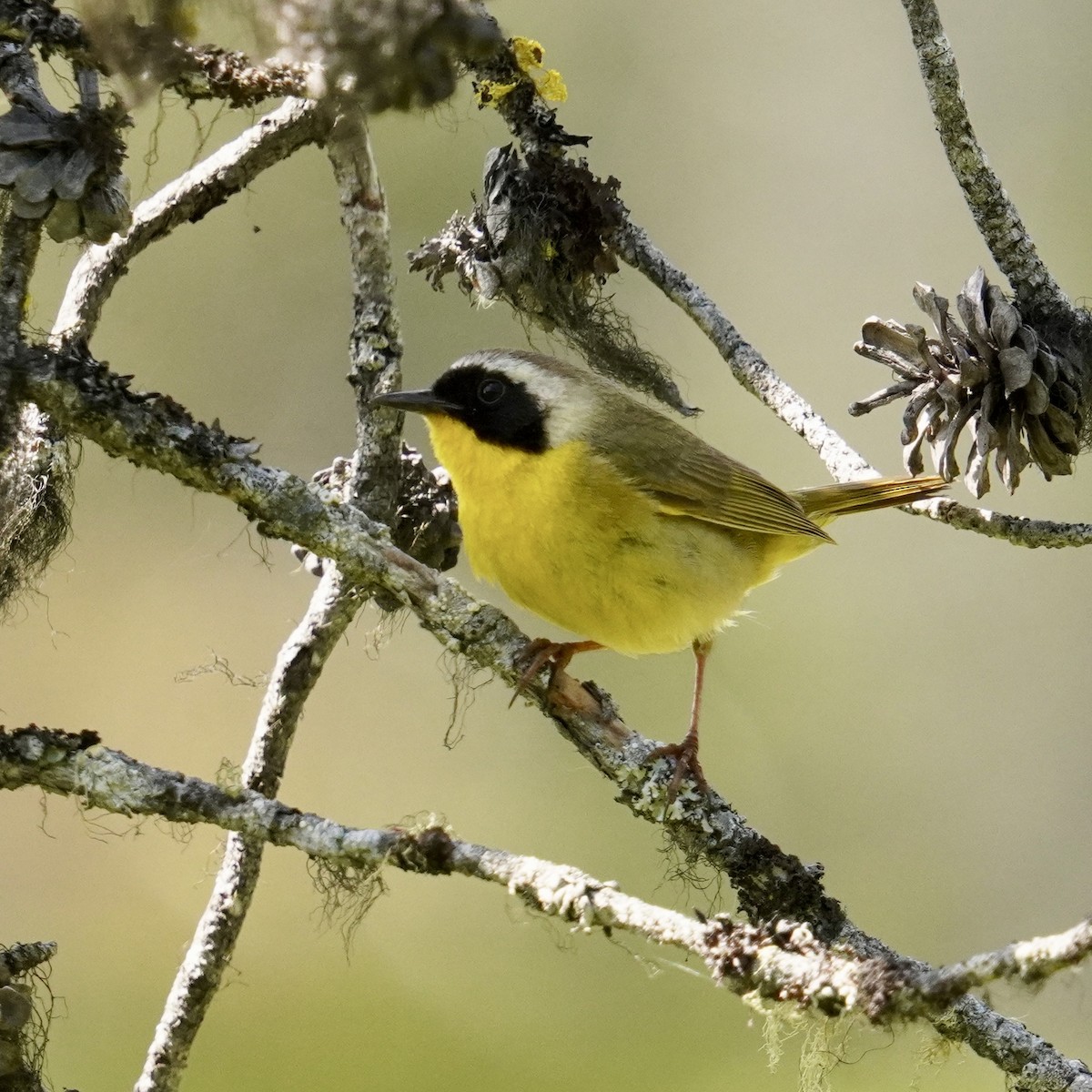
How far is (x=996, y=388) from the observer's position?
6.57 ft

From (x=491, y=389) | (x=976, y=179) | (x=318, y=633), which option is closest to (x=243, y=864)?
(x=318, y=633)

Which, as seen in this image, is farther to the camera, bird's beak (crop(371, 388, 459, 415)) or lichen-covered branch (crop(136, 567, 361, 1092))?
bird's beak (crop(371, 388, 459, 415))

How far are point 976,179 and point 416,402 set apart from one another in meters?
0.92

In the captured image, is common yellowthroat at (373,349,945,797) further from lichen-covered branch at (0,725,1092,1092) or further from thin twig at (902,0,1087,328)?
lichen-covered branch at (0,725,1092,1092)

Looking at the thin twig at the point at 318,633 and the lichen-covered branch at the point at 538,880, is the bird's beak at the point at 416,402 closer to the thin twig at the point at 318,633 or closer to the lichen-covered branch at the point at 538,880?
the thin twig at the point at 318,633

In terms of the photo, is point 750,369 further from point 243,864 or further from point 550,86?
point 243,864

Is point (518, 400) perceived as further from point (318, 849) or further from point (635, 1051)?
point (635, 1051)

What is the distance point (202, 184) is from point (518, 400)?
67cm

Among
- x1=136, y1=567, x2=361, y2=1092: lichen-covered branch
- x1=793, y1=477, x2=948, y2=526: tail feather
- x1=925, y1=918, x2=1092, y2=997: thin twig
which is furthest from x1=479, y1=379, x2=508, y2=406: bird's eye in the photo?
x1=925, y1=918, x2=1092, y2=997: thin twig

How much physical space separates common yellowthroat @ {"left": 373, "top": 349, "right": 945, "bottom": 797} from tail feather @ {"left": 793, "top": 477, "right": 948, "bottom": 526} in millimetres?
23

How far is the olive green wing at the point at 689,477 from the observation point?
2.38m

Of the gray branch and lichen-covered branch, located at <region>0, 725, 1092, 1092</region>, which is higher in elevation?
the gray branch

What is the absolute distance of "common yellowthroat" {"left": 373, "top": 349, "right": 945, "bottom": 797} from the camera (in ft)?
7.21

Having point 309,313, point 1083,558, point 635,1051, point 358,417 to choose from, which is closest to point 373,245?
point 358,417
